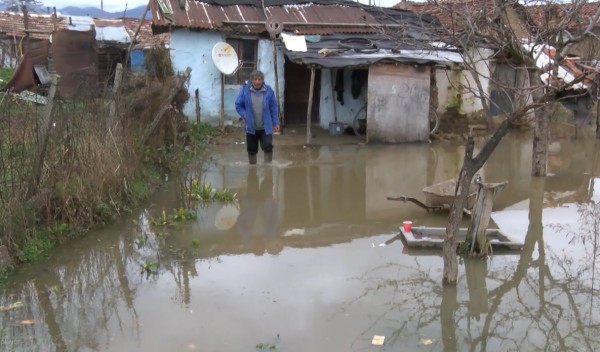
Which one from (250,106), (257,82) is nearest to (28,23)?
(250,106)

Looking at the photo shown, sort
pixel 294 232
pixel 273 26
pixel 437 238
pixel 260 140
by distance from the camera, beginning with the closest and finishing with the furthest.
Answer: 1. pixel 437 238
2. pixel 294 232
3. pixel 260 140
4. pixel 273 26

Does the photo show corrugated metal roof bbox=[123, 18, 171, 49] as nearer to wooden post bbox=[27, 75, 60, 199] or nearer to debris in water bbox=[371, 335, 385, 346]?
wooden post bbox=[27, 75, 60, 199]

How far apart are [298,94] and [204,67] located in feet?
9.31

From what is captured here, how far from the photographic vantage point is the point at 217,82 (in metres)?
14.7

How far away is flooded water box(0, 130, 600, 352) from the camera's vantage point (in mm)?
4359

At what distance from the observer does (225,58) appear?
46.6ft

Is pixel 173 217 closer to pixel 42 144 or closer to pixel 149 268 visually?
pixel 149 268

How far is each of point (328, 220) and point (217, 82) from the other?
8105mm

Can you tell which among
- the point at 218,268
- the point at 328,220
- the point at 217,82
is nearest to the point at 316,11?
the point at 217,82

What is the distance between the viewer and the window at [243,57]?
15.0m

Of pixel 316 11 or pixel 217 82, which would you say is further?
pixel 316 11

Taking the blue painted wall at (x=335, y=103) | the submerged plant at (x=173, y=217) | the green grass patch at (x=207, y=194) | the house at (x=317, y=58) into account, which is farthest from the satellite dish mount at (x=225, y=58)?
the submerged plant at (x=173, y=217)

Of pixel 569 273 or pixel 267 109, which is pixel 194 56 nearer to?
pixel 267 109

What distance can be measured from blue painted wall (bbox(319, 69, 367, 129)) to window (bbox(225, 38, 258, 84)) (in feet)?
6.30
